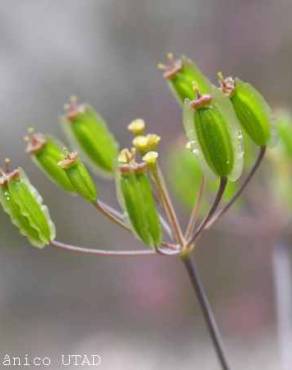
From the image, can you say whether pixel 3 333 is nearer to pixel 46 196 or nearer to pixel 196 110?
pixel 46 196

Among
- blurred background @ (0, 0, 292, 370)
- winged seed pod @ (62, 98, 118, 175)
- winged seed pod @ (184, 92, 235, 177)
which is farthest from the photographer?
blurred background @ (0, 0, 292, 370)

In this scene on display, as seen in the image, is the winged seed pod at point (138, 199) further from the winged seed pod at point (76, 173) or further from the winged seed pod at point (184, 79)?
the winged seed pod at point (184, 79)

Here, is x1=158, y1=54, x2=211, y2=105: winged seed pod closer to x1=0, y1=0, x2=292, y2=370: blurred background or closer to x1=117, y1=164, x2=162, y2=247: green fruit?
x1=117, y1=164, x2=162, y2=247: green fruit

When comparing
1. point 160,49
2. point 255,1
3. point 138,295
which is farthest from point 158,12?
point 138,295

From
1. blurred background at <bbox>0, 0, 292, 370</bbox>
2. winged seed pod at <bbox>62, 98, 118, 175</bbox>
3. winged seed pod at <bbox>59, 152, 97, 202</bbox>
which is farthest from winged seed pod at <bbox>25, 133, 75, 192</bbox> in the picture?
blurred background at <bbox>0, 0, 292, 370</bbox>

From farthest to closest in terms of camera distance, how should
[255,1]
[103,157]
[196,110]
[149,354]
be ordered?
[255,1] < [149,354] < [103,157] < [196,110]
